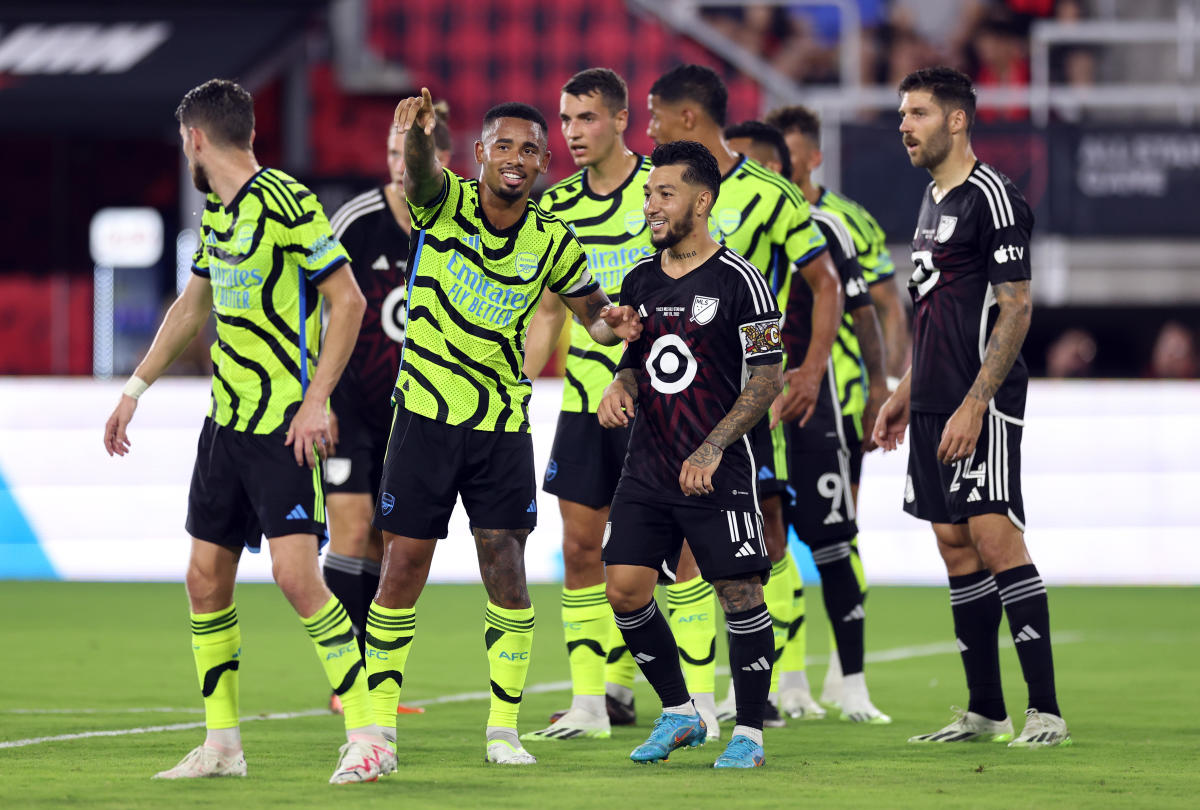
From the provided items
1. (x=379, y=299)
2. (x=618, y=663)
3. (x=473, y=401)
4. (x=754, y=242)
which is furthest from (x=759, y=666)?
(x=379, y=299)

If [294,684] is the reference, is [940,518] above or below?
above

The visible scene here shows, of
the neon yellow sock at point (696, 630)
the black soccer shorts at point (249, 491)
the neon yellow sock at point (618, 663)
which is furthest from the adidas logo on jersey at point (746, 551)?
the neon yellow sock at point (618, 663)

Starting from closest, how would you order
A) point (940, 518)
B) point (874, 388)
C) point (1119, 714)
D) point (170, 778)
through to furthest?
point (170, 778) < point (940, 518) < point (1119, 714) < point (874, 388)

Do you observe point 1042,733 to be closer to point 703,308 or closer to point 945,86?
point 703,308

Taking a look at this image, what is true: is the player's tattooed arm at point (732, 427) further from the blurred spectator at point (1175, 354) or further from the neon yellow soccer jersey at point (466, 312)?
the blurred spectator at point (1175, 354)

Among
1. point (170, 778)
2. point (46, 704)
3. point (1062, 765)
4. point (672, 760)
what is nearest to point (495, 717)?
point (672, 760)

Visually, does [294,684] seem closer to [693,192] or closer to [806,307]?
[806,307]

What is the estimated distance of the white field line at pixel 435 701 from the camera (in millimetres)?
6473

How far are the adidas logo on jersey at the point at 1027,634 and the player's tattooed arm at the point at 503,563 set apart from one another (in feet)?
5.72

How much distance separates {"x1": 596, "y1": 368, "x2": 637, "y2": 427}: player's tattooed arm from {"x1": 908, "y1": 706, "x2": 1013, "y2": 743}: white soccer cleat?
5.42 feet

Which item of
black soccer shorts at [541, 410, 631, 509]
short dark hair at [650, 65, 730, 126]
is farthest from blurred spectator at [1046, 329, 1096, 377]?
black soccer shorts at [541, 410, 631, 509]

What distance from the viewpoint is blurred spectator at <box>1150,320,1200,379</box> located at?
51.9 feet

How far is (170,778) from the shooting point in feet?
17.9

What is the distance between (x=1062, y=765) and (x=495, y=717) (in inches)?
71.0
